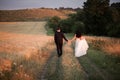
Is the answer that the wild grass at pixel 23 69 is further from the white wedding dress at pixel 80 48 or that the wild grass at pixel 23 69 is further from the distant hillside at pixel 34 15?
the distant hillside at pixel 34 15

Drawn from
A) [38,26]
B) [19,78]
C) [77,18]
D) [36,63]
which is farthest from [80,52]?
[77,18]

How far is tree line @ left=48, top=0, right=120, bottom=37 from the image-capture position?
4809 cm

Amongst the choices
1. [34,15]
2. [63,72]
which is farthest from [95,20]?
[63,72]

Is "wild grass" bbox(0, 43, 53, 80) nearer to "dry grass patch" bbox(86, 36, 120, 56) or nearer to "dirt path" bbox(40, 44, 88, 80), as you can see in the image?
"dirt path" bbox(40, 44, 88, 80)

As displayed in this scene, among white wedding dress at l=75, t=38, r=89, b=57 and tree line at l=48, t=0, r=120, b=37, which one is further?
tree line at l=48, t=0, r=120, b=37

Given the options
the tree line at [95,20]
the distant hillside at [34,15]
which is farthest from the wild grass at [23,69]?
the tree line at [95,20]

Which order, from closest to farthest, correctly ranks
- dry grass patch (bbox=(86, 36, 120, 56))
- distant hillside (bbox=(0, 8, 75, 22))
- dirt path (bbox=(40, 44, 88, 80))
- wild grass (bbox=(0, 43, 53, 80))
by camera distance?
wild grass (bbox=(0, 43, 53, 80))
dirt path (bbox=(40, 44, 88, 80))
dry grass patch (bbox=(86, 36, 120, 56))
distant hillside (bbox=(0, 8, 75, 22))

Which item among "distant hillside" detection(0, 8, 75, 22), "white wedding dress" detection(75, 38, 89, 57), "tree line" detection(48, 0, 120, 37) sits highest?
"white wedding dress" detection(75, 38, 89, 57)

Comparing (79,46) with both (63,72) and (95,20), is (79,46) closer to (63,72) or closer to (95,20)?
(63,72)

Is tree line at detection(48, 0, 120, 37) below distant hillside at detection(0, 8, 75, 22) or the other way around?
below

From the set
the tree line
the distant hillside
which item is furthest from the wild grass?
the tree line

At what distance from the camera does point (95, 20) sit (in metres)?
52.3

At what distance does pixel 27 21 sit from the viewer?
4841 cm

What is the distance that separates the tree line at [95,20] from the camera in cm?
4809
